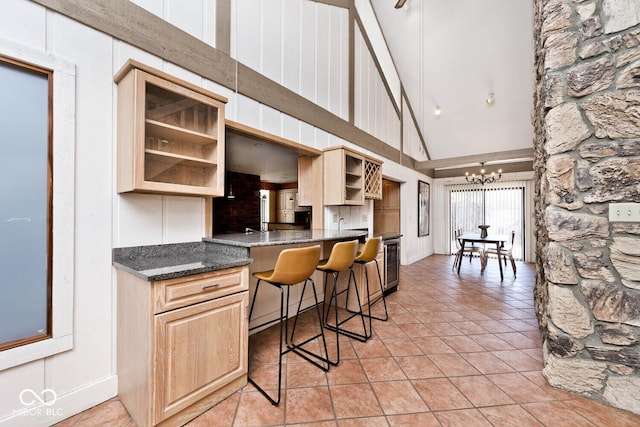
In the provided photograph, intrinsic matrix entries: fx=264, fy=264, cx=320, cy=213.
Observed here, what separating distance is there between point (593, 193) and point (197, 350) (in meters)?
2.63

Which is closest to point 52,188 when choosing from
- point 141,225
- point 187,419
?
point 141,225

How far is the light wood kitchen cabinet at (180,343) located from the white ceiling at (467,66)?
227 inches

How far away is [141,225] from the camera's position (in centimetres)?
186

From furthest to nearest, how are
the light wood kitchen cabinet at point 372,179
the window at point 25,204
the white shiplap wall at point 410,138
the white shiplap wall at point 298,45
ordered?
the white shiplap wall at point 410,138 → the light wood kitchen cabinet at point 372,179 → the white shiplap wall at point 298,45 → the window at point 25,204

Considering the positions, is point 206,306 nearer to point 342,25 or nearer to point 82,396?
point 82,396

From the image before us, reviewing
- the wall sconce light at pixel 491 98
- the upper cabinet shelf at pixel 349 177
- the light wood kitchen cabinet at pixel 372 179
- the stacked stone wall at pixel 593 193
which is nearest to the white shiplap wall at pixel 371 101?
the light wood kitchen cabinet at pixel 372 179

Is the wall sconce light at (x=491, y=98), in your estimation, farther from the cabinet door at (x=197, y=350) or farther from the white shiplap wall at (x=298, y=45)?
the cabinet door at (x=197, y=350)

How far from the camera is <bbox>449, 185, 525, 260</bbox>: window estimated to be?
7004 millimetres

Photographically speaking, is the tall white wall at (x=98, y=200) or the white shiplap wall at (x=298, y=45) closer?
the tall white wall at (x=98, y=200)

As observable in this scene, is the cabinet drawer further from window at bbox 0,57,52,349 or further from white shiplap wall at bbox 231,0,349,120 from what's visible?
white shiplap wall at bbox 231,0,349,120

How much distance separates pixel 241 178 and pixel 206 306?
5447 mm

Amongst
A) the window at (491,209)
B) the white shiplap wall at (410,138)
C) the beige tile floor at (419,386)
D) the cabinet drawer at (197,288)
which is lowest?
the beige tile floor at (419,386)

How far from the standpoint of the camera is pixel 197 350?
1535 mm

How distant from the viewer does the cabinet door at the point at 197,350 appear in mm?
1402
